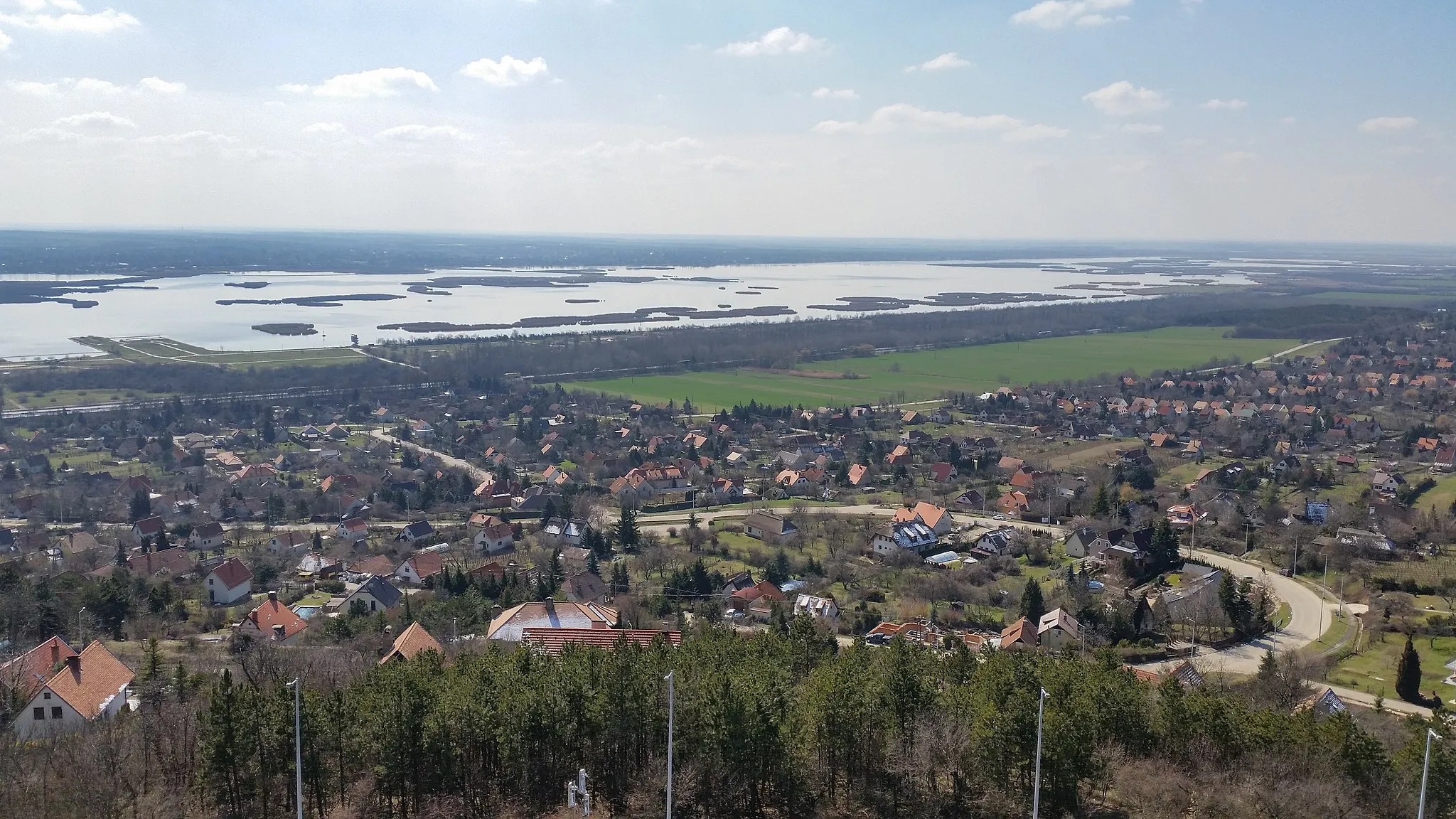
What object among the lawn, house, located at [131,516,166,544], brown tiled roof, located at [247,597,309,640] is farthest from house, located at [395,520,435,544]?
the lawn

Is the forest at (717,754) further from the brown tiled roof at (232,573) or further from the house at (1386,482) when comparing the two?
the house at (1386,482)

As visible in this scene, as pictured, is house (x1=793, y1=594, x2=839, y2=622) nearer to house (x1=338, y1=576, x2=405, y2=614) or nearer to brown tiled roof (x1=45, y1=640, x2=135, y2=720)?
house (x1=338, y1=576, x2=405, y2=614)

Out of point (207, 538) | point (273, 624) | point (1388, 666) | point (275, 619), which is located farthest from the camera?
point (207, 538)

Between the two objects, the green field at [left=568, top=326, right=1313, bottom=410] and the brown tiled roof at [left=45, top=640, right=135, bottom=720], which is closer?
the brown tiled roof at [left=45, top=640, right=135, bottom=720]

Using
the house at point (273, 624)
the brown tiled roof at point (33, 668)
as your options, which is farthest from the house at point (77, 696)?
the house at point (273, 624)

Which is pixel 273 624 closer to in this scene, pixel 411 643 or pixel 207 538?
pixel 411 643

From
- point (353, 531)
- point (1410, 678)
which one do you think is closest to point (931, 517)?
point (1410, 678)
